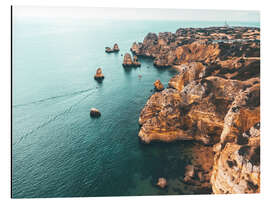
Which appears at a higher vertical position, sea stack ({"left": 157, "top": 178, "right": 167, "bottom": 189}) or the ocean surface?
the ocean surface

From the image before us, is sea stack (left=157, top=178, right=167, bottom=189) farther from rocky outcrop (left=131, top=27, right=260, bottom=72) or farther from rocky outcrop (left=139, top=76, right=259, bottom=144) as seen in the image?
rocky outcrop (left=131, top=27, right=260, bottom=72)

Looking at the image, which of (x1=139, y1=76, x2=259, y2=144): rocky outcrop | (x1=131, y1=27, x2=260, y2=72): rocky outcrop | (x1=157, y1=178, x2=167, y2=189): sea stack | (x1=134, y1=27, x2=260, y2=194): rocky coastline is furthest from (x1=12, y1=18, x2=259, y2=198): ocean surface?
(x1=131, y1=27, x2=260, y2=72): rocky outcrop

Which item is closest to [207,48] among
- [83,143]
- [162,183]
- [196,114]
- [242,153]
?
[196,114]

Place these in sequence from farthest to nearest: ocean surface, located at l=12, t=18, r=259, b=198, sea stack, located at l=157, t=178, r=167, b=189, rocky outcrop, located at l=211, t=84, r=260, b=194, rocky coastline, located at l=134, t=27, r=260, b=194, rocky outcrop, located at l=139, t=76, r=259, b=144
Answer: rocky outcrop, located at l=139, t=76, r=259, b=144 < ocean surface, located at l=12, t=18, r=259, b=198 < sea stack, located at l=157, t=178, r=167, b=189 < rocky coastline, located at l=134, t=27, r=260, b=194 < rocky outcrop, located at l=211, t=84, r=260, b=194

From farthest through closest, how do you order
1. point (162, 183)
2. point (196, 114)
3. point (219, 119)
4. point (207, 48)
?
1. point (207, 48)
2. point (196, 114)
3. point (219, 119)
4. point (162, 183)

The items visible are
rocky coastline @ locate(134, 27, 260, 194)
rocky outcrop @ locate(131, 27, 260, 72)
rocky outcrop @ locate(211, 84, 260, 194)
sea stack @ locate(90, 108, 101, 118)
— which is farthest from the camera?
rocky outcrop @ locate(131, 27, 260, 72)

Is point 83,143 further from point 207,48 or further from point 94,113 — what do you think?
point 207,48
